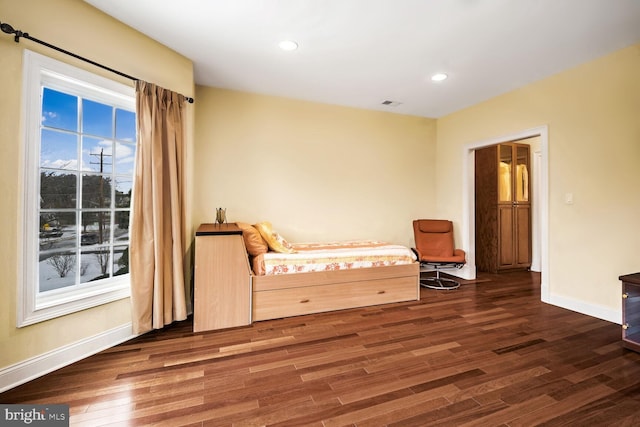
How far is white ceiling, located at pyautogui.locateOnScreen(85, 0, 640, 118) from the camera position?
2.15 metres

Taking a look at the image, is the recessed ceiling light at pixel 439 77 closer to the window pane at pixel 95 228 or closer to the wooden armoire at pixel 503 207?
the wooden armoire at pixel 503 207

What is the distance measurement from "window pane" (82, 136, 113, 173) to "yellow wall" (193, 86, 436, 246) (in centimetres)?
111

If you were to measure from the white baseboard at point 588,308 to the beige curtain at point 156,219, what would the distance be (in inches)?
162

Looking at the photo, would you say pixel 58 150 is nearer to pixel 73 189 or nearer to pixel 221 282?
pixel 73 189

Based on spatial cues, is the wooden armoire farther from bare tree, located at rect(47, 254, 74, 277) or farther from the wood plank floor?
bare tree, located at rect(47, 254, 74, 277)

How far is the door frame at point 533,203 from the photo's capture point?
3367 millimetres

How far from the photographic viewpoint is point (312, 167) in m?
4.15

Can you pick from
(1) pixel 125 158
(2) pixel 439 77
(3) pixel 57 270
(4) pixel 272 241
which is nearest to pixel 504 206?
(2) pixel 439 77

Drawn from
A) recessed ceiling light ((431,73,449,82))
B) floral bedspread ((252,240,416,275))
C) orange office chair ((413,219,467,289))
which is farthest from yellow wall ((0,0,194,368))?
orange office chair ((413,219,467,289))

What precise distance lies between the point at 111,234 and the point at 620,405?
3784mm

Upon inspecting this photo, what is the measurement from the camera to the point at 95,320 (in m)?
2.23

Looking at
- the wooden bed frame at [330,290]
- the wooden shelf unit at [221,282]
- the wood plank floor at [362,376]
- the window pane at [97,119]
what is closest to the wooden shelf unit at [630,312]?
the wood plank floor at [362,376]

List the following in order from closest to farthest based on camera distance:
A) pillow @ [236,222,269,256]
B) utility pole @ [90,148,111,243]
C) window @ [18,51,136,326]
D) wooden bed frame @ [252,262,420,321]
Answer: window @ [18,51,136,326], utility pole @ [90,148,111,243], wooden bed frame @ [252,262,420,321], pillow @ [236,222,269,256]

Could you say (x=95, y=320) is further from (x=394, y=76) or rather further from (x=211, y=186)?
(x=394, y=76)
